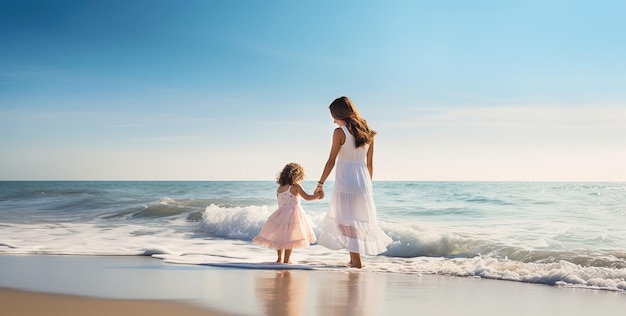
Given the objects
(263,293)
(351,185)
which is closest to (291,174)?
(351,185)

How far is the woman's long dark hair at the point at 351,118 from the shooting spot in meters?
6.94

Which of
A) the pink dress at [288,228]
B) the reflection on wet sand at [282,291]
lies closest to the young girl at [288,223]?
the pink dress at [288,228]

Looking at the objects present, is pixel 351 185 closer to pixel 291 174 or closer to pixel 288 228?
pixel 291 174

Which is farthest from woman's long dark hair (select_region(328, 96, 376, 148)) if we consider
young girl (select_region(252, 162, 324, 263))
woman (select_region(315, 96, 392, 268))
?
young girl (select_region(252, 162, 324, 263))

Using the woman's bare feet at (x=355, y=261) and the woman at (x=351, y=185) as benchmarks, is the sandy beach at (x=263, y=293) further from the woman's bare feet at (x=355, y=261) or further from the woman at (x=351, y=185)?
the woman at (x=351, y=185)

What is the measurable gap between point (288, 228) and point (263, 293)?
2294 mm

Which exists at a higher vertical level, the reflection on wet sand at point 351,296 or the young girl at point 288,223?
the young girl at point 288,223

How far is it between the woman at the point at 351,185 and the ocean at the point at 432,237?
1.34 feet

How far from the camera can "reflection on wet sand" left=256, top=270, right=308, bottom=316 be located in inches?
182

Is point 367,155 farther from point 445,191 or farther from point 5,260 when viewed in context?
point 445,191

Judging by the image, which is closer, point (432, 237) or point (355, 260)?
point (355, 260)

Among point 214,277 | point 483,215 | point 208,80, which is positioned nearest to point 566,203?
point 483,215

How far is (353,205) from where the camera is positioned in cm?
702

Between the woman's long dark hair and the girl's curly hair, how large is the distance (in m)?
1.09
